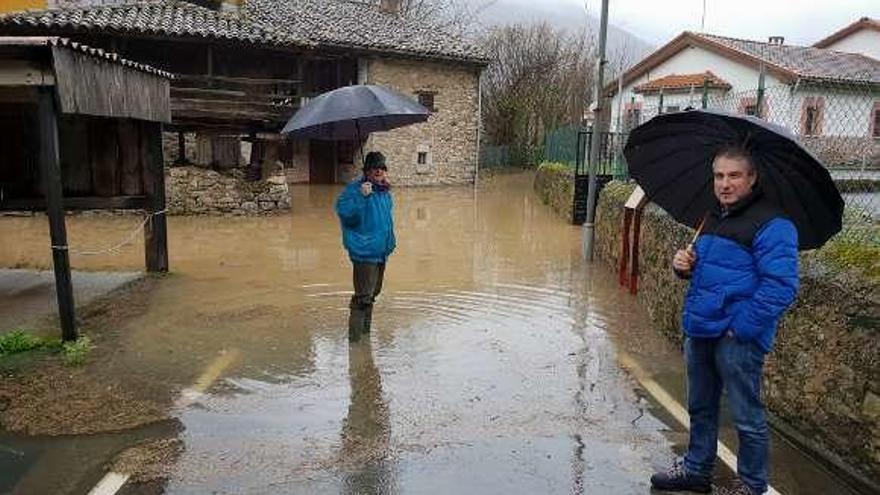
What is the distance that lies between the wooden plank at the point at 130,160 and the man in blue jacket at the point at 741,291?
783cm

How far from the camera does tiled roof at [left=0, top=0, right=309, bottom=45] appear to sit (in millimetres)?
18656

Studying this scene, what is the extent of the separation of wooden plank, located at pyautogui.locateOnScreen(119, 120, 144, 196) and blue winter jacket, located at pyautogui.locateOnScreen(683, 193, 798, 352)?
790 cm

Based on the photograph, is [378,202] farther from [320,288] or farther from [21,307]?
[21,307]

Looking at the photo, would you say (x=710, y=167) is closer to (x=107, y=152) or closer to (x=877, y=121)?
(x=107, y=152)

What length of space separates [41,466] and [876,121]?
25281 millimetres

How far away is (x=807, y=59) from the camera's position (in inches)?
1056

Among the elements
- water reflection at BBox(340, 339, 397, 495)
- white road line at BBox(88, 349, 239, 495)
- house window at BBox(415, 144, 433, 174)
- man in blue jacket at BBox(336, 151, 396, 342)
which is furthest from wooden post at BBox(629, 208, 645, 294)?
house window at BBox(415, 144, 433, 174)

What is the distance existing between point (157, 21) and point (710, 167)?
63.0 ft

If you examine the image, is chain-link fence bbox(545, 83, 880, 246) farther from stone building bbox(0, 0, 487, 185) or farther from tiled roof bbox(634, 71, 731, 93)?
stone building bbox(0, 0, 487, 185)

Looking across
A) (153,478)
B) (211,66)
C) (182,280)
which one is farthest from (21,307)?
(211,66)

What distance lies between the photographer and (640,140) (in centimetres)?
406

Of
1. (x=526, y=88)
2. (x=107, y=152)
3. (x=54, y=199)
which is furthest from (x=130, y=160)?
(x=526, y=88)

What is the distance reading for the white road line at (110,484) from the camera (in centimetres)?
391

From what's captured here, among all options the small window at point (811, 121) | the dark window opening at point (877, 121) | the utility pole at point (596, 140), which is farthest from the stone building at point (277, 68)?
the dark window opening at point (877, 121)
